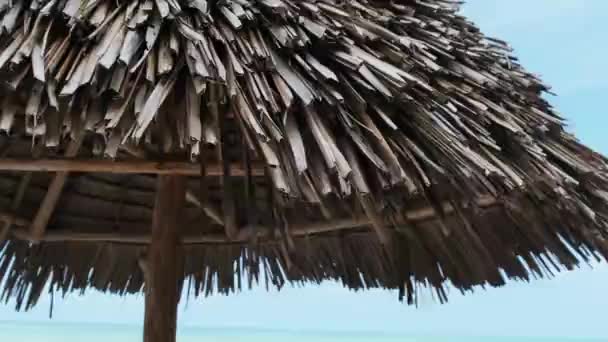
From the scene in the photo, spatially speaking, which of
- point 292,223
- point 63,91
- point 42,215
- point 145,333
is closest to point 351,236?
point 292,223

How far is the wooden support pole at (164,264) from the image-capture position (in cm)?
281

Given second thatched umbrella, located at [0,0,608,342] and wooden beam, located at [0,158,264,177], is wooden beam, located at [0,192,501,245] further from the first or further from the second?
wooden beam, located at [0,158,264,177]

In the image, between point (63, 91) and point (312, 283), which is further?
point (312, 283)

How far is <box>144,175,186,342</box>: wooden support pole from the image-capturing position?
281cm

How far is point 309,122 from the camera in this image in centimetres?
190

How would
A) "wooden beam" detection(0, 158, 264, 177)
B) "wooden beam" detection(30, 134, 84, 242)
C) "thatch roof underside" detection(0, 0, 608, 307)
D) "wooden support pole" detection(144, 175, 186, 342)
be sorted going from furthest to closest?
"wooden beam" detection(30, 134, 84, 242) → "wooden support pole" detection(144, 175, 186, 342) → "wooden beam" detection(0, 158, 264, 177) → "thatch roof underside" detection(0, 0, 608, 307)

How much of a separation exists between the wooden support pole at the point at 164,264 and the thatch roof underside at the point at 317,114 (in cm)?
22

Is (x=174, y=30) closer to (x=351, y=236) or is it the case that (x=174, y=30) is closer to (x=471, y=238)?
(x=471, y=238)

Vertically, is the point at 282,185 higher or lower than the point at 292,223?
lower

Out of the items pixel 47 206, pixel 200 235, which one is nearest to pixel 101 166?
pixel 47 206

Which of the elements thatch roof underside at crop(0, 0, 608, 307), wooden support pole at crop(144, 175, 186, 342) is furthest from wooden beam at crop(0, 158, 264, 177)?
wooden support pole at crop(144, 175, 186, 342)

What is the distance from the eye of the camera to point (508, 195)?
84.4 inches

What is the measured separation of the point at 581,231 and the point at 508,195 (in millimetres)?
424

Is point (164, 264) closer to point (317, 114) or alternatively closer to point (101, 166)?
point (101, 166)
